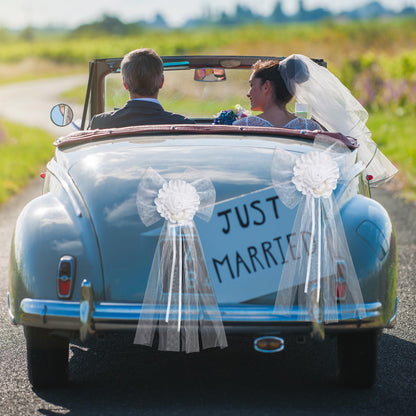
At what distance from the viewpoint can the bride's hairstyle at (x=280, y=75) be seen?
483 centimetres

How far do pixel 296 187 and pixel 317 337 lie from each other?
73 centimetres

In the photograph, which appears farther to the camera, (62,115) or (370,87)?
(370,87)

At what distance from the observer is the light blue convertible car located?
3.54 metres

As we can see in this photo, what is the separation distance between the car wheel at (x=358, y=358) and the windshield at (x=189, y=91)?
2335 mm

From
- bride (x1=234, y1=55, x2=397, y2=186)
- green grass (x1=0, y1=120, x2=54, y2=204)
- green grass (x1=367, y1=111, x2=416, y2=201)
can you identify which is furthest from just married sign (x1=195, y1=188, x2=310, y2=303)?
green grass (x1=0, y1=120, x2=54, y2=204)

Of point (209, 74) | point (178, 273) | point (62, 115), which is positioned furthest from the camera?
point (209, 74)

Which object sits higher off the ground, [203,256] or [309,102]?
[309,102]

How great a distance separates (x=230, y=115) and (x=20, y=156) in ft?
34.5

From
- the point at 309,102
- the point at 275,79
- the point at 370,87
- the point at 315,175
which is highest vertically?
the point at 370,87

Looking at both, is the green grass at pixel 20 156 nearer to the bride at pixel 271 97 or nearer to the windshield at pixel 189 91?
the windshield at pixel 189 91

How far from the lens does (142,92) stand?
4.78 metres

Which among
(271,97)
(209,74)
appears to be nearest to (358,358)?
(271,97)

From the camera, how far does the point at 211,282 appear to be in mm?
3615

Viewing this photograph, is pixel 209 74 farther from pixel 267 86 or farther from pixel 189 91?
pixel 267 86
